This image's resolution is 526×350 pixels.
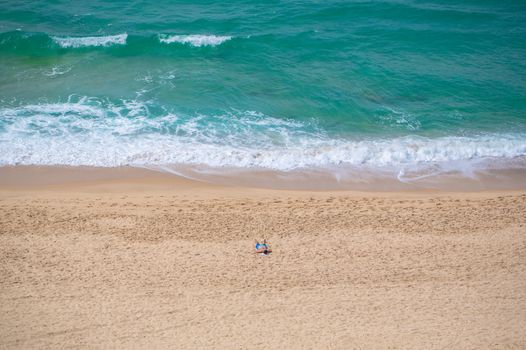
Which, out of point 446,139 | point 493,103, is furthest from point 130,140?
point 493,103

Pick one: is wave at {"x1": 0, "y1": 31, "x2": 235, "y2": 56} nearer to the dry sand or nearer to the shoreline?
the shoreline

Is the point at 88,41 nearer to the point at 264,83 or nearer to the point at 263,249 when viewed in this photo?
the point at 264,83

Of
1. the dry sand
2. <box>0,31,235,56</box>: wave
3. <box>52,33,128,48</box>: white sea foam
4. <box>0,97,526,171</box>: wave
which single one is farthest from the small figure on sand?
<box>52,33,128,48</box>: white sea foam

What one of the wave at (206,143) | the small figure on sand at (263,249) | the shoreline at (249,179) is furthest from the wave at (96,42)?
the small figure on sand at (263,249)

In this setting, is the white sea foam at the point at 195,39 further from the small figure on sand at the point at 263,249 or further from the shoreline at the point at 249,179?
the small figure on sand at the point at 263,249

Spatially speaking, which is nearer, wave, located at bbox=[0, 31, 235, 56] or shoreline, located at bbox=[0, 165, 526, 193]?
shoreline, located at bbox=[0, 165, 526, 193]

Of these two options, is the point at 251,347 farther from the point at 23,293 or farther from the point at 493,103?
the point at 493,103
